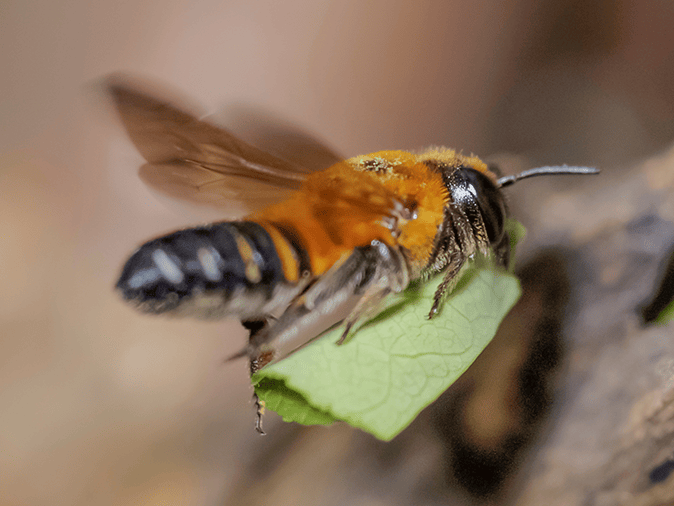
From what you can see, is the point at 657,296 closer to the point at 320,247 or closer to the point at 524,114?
the point at 320,247

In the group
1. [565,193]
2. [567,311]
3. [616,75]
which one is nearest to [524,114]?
[616,75]

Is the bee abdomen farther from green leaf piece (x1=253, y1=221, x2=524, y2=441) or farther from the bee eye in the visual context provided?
the bee eye

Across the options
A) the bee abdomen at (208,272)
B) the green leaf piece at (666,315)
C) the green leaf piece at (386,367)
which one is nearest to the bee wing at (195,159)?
the bee abdomen at (208,272)

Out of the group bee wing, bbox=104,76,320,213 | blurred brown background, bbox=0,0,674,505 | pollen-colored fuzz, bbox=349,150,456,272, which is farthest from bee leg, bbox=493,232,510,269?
blurred brown background, bbox=0,0,674,505

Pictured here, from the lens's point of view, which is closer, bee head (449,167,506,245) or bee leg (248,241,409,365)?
bee leg (248,241,409,365)

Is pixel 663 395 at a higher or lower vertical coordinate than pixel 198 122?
lower

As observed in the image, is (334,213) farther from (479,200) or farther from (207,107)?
(207,107)
